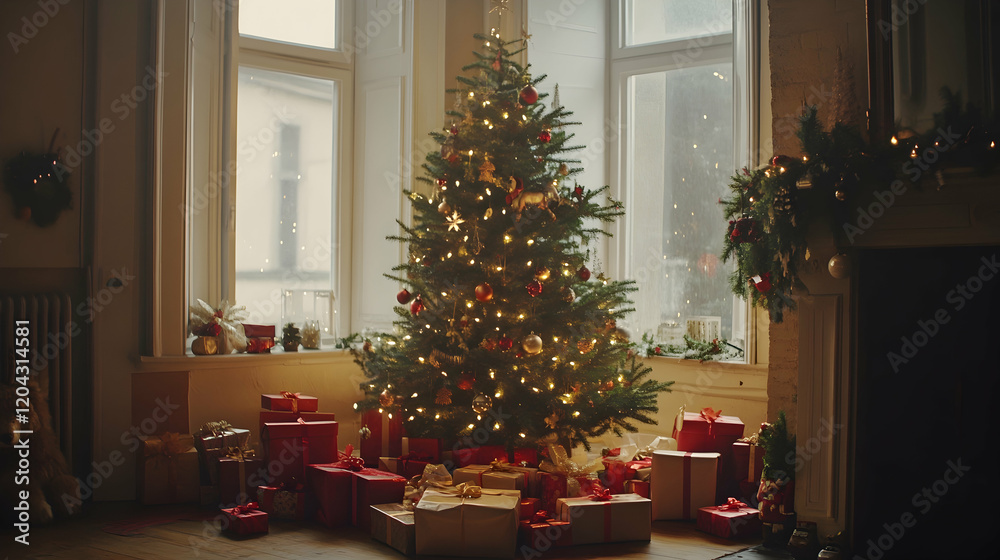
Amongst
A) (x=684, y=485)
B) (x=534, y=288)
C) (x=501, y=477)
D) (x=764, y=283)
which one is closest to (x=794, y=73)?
(x=764, y=283)

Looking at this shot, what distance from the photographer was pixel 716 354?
15.5 ft

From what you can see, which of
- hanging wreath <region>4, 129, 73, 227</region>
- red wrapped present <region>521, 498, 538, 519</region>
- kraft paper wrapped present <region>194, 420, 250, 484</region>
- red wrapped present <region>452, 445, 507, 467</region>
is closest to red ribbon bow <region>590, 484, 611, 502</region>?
red wrapped present <region>521, 498, 538, 519</region>

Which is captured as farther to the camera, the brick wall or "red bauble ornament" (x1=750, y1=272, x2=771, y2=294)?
the brick wall

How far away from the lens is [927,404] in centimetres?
305

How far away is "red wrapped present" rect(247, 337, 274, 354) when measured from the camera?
4703 millimetres

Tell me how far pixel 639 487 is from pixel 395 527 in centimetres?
130

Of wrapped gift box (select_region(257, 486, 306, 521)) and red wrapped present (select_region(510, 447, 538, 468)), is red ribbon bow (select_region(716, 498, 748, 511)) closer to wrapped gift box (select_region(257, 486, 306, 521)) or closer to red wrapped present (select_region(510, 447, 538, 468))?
red wrapped present (select_region(510, 447, 538, 468))

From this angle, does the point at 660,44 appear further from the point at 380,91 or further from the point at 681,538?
the point at 681,538

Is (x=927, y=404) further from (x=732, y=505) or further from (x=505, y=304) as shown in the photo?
(x=505, y=304)

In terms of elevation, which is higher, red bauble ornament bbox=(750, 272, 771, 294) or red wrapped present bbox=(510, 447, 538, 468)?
red bauble ornament bbox=(750, 272, 771, 294)

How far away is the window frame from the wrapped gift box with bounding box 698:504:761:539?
1.18 meters

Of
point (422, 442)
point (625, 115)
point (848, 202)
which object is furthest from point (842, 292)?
point (625, 115)

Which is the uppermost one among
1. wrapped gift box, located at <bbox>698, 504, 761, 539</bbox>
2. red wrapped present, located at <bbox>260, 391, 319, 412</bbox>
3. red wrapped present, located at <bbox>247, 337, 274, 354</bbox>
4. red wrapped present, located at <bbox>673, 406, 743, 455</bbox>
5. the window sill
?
red wrapped present, located at <bbox>247, 337, 274, 354</bbox>

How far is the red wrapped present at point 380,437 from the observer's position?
13.9 ft
